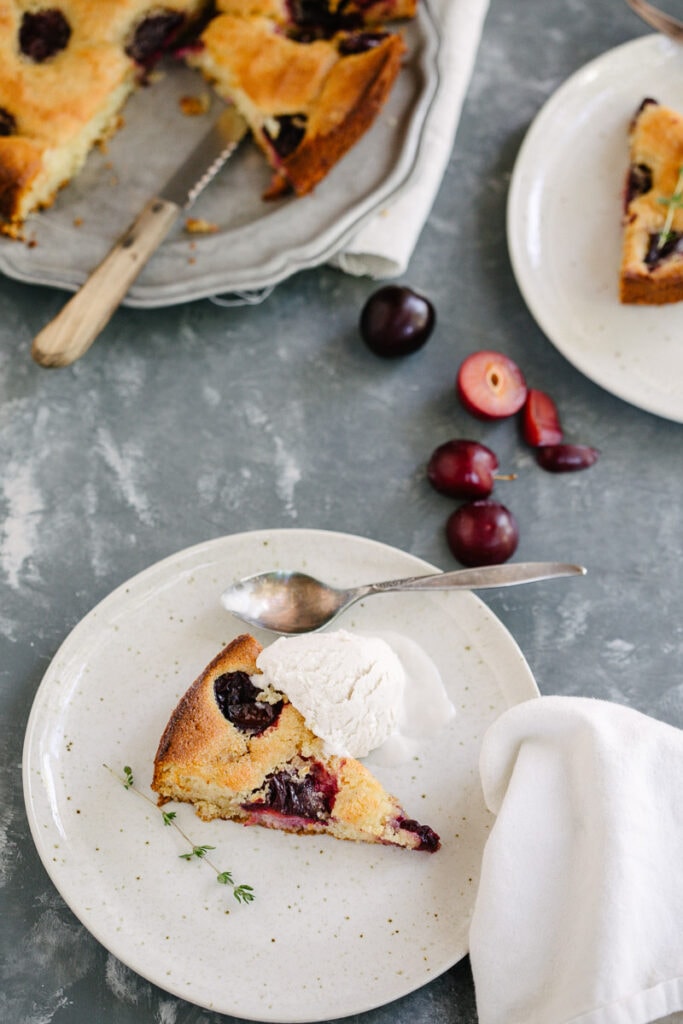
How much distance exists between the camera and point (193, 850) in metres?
2.39

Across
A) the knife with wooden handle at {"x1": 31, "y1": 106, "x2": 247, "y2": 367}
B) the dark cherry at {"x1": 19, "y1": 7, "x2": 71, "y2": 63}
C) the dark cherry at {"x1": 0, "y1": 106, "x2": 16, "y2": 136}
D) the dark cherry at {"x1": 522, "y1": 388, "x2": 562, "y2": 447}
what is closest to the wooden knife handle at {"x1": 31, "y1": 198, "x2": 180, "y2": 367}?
the knife with wooden handle at {"x1": 31, "y1": 106, "x2": 247, "y2": 367}

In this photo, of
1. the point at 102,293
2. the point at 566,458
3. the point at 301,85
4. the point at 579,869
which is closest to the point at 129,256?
the point at 102,293

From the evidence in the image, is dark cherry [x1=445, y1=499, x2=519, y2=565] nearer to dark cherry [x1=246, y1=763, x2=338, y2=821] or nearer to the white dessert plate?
dark cherry [x1=246, y1=763, x2=338, y2=821]

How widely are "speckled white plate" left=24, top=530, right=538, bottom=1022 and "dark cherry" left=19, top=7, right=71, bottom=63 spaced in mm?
1656

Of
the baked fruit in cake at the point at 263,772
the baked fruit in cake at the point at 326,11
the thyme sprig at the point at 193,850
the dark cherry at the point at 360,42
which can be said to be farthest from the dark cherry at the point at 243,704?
the baked fruit in cake at the point at 326,11

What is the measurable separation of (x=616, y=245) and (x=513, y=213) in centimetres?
34

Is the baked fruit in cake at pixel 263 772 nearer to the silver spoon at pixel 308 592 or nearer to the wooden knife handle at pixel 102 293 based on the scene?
the silver spoon at pixel 308 592

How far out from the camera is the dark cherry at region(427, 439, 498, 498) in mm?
2803

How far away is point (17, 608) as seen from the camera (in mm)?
2730

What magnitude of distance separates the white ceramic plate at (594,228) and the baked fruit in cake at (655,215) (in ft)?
0.25

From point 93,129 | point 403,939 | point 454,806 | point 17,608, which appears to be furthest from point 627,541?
point 93,129

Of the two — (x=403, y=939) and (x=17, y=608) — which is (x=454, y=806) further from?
(x=17, y=608)

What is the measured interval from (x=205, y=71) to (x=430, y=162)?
0.79 m

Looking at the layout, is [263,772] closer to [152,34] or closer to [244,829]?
[244,829]
